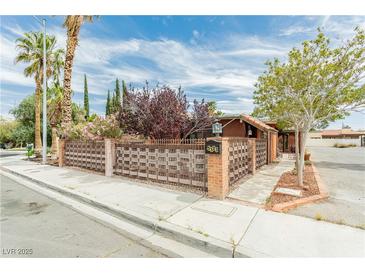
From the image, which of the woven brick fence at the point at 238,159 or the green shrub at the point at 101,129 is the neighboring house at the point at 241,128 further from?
the green shrub at the point at 101,129

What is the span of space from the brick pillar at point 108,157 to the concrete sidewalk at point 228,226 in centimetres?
255

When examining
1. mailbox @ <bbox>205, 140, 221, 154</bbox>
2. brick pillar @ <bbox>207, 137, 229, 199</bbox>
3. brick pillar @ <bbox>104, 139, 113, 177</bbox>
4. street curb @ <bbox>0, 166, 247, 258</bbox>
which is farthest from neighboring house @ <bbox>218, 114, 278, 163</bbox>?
street curb @ <bbox>0, 166, 247, 258</bbox>

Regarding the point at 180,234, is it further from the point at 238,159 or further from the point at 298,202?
the point at 238,159

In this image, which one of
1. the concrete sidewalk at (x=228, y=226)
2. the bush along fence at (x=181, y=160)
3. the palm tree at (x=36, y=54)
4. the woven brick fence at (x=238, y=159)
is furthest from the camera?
the palm tree at (x=36, y=54)

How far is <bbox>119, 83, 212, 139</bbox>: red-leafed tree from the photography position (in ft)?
27.6

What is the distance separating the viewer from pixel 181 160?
6621 millimetres

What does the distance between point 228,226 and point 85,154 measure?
912 centimetres

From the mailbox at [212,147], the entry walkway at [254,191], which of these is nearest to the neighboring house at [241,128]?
the entry walkway at [254,191]

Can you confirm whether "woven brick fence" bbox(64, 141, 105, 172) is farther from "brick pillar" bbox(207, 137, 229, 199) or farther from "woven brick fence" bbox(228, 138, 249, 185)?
"woven brick fence" bbox(228, 138, 249, 185)

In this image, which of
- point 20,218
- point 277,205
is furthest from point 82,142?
point 277,205

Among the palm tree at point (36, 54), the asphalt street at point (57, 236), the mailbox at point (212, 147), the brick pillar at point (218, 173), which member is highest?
the palm tree at point (36, 54)

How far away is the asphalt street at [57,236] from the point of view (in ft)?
10.2

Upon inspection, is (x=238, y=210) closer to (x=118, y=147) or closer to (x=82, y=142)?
(x=118, y=147)

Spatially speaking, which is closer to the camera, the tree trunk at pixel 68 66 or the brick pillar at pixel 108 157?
the brick pillar at pixel 108 157
